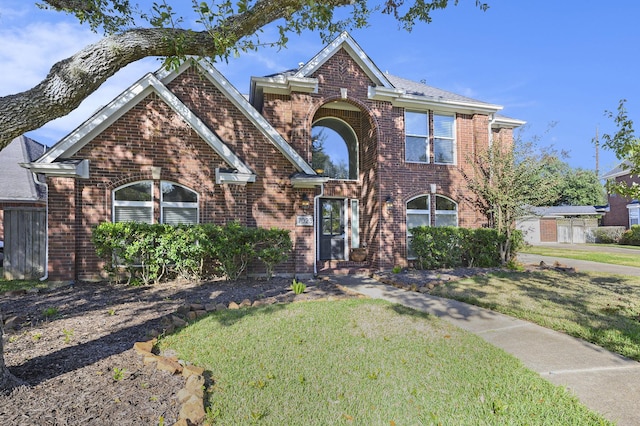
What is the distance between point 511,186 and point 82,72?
41.8ft

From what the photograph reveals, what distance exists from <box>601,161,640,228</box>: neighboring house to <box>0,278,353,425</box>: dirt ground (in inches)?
1224

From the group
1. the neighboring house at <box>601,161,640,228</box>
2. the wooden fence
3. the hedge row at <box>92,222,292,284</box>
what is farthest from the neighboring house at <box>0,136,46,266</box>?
the neighboring house at <box>601,161,640,228</box>

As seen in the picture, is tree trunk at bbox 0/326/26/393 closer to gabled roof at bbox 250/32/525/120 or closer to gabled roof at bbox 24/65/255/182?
gabled roof at bbox 24/65/255/182

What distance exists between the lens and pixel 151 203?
941cm

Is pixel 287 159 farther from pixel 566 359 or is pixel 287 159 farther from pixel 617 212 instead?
pixel 617 212

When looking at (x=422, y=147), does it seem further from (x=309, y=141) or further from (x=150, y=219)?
(x=150, y=219)

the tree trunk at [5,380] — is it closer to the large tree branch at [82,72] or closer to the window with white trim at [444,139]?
the large tree branch at [82,72]

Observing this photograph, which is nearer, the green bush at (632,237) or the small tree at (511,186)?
the small tree at (511,186)

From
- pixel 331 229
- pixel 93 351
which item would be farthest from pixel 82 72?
pixel 331 229

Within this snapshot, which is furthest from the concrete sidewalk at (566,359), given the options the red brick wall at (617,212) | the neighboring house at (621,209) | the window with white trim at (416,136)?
the red brick wall at (617,212)

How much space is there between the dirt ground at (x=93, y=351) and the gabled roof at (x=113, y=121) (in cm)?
295

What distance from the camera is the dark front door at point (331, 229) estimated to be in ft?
42.2

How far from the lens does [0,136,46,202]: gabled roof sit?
14.3 metres

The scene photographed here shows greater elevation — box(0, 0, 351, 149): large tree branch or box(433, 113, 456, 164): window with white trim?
box(433, 113, 456, 164): window with white trim
